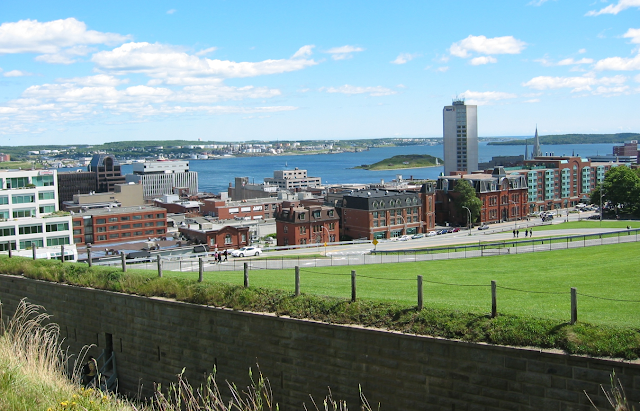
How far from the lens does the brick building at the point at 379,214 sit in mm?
67688

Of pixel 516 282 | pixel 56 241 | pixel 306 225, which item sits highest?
pixel 516 282

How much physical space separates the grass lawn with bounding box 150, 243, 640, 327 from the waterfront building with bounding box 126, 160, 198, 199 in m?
157

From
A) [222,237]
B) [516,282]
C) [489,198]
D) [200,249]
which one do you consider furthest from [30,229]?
[489,198]

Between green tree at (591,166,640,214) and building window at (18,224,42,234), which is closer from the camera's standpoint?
building window at (18,224,42,234)

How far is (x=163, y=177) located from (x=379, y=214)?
130m

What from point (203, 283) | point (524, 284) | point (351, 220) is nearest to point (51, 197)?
point (351, 220)

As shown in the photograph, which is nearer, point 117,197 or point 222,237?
point 222,237

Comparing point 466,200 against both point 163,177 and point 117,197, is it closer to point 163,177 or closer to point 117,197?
point 117,197

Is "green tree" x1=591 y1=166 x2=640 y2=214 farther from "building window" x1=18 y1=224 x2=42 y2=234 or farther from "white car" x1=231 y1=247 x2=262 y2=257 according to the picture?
"building window" x1=18 y1=224 x2=42 y2=234

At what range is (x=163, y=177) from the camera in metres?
185

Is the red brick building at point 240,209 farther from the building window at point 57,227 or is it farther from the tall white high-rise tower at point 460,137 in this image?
the tall white high-rise tower at point 460,137

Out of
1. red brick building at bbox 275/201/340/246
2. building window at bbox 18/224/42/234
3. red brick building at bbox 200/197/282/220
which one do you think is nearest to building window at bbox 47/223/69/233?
building window at bbox 18/224/42/234

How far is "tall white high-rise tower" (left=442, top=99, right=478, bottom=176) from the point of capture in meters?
185

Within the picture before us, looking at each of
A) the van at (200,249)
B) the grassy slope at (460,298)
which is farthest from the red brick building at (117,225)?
the grassy slope at (460,298)
